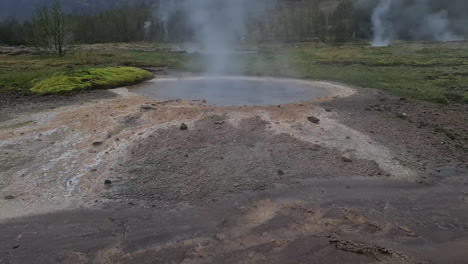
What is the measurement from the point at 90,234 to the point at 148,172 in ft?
8.95

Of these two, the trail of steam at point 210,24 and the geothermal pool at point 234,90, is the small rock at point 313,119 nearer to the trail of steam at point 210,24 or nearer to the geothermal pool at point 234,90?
the geothermal pool at point 234,90

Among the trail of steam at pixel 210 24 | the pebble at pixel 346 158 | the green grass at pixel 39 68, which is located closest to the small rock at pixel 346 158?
the pebble at pixel 346 158

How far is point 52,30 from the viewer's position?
40.1m

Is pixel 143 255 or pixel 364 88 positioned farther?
pixel 364 88

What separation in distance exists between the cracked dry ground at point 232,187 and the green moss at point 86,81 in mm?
5299

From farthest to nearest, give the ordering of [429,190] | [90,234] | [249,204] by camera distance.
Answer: [429,190] < [249,204] < [90,234]

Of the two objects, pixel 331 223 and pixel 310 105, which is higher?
pixel 310 105

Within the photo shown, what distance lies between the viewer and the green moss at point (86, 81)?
1958 centimetres

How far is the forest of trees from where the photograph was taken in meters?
76.9

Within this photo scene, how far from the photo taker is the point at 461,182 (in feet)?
31.0

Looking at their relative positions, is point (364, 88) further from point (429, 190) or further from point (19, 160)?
point (19, 160)

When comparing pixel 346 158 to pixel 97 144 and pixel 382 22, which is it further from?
pixel 382 22

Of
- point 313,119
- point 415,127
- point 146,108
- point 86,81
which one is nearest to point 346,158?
point 313,119

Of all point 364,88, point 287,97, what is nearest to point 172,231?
point 287,97
